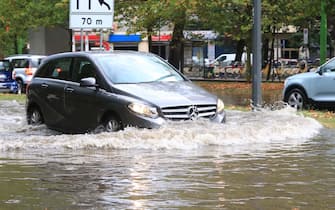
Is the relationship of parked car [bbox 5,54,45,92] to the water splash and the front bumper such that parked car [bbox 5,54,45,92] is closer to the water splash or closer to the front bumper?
the water splash

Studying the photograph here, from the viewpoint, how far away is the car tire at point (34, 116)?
1372cm

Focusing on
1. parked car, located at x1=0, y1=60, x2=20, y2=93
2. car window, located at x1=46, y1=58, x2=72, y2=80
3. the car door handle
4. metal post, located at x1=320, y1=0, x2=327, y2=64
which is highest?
metal post, located at x1=320, y1=0, x2=327, y2=64

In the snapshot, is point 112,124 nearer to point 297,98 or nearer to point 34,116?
point 34,116

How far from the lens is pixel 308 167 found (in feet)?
29.6

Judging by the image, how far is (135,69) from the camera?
1241cm

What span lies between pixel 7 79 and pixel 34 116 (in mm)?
16622

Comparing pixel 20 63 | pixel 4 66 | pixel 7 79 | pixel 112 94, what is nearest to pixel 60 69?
pixel 112 94

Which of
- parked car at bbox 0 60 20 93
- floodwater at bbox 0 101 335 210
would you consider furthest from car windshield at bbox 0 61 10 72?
floodwater at bbox 0 101 335 210

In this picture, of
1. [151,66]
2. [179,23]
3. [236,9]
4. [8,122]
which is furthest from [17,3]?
[151,66]

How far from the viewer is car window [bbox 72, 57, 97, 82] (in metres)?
12.3

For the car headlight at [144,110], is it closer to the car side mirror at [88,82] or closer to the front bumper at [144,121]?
the front bumper at [144,121]

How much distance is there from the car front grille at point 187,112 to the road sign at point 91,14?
458cm

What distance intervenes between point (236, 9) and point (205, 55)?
1631 inches

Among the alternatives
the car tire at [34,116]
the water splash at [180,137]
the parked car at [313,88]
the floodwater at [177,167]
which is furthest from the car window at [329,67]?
the car tire at [34,116]
